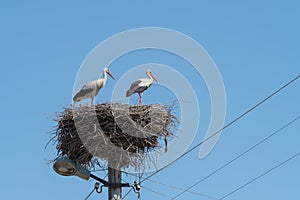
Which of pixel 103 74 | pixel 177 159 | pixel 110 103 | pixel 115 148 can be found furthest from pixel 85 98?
pixel 177 159

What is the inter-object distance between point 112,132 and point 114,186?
1707mm

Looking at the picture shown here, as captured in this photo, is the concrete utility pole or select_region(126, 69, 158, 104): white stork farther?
select_region(126, 69, 158, 104): white stork

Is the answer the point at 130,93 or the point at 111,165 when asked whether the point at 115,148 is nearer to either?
the point at 111,165

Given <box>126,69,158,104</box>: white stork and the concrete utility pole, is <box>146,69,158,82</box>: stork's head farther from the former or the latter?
the concrete utility pole

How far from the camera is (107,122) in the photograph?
10391mm

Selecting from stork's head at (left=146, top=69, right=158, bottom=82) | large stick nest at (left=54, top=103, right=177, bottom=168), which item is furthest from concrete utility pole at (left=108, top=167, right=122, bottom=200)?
stork's head at (left=146, top=69, right=158, bottom=82)

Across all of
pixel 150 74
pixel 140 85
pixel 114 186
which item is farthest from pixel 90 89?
pixel 114 186

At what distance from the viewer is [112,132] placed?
10156 millimetres

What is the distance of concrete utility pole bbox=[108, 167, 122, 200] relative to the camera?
846 centimetres

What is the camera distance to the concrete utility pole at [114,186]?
333 inches

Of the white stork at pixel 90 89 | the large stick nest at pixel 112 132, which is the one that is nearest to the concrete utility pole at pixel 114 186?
the large stick nest at pixel 112 132

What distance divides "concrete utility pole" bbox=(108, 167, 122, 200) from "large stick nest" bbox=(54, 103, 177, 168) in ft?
1.71

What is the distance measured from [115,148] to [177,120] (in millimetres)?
1334

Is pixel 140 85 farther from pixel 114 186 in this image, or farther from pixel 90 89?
pixel 114 186
